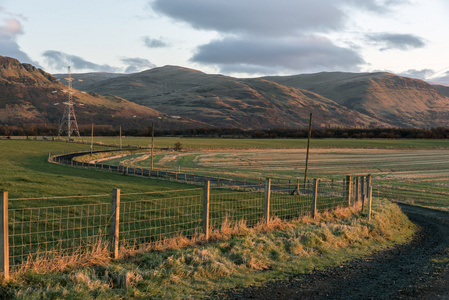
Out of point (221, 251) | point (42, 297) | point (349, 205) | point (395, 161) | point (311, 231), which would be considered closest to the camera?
point (42, 297)

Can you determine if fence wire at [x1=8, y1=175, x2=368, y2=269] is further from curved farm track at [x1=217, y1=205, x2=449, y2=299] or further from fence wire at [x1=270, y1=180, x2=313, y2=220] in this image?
curved farm track at [x1=217, y1=205, x2=449, y2=299]

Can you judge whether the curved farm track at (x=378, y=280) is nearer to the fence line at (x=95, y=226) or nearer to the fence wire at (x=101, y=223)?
the fence line at (x=95, y=226)

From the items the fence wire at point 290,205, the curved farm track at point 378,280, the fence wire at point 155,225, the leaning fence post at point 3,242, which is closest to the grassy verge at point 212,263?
the leaning fence post at point 3,242

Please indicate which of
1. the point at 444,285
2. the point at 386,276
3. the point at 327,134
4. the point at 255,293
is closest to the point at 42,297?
the point at 255,293

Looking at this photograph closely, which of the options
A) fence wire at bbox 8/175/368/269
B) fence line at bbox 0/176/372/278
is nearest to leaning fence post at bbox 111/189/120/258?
fence line at bbox 0/176/372/278

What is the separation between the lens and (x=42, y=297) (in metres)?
7.60

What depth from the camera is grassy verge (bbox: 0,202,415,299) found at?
8266mm

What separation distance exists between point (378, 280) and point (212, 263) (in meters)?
4.13

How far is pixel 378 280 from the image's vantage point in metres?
10.1

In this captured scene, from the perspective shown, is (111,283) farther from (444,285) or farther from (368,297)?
(444,285)

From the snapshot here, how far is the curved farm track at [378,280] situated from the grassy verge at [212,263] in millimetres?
485

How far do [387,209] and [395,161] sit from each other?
70833mm

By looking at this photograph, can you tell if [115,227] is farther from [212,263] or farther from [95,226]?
[95,226]

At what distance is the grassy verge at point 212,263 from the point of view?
27.1 feet
